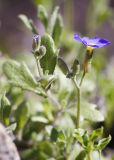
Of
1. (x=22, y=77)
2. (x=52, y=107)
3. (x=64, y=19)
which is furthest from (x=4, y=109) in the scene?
(x=64, y=19)

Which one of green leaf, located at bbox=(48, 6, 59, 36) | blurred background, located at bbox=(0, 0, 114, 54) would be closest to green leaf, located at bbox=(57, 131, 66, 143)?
green leaf, located at bbox=(48, 6, 59, 36)

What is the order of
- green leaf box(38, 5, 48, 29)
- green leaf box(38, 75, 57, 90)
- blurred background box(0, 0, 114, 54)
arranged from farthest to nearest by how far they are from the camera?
blurred background box(0, 0, 114, 54) < green leaf box(38, 5, 48, 29) < green leaf box(38, 75, 57, 90)

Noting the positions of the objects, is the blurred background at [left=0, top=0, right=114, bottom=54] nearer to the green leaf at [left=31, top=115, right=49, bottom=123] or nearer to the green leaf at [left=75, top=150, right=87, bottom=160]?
the green leaf at [left=31, top=115, right=49, bottom=123]

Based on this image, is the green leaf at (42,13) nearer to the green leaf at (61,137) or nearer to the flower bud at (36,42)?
the flower bud at (36,42)

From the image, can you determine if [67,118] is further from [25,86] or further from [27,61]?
[27,61]

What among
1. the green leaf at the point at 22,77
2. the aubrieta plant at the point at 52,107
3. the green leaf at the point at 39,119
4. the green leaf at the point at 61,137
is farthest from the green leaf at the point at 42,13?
the green leaf at the point at 61,137

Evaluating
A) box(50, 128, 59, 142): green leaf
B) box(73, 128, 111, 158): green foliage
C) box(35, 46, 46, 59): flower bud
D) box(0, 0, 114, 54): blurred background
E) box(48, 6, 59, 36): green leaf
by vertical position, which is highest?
box(0, 0, 114, 54): blurred background
